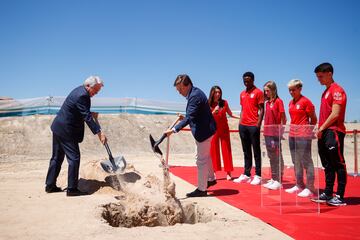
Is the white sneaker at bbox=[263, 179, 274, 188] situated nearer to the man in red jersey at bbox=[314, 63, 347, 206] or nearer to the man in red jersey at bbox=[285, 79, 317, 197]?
the man in red jersey at bbox=[285, 79, 317, 197]

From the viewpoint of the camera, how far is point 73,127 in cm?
522

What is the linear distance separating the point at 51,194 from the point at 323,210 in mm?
3808

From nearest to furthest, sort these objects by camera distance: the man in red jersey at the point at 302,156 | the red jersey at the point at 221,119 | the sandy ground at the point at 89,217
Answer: the sandy ground at the point at 89,217 → the man in red jersey at the point at 302,156 → the red jersey at the point at 221,119

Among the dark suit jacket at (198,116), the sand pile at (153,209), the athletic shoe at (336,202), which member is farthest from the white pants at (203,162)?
the athletic shoe at (336,202)

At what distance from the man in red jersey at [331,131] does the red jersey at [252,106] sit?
1.73m

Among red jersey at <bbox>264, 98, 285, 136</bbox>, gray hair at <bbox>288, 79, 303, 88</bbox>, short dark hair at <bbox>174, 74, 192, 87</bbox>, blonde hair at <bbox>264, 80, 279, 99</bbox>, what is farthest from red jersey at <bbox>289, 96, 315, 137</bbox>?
short dark hair at <bbox>174, 74, 192, 87</bbox>

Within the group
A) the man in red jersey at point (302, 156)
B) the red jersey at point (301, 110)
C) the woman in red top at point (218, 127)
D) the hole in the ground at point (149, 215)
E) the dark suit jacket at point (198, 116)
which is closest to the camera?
the hole in the ground at point (149, 215)

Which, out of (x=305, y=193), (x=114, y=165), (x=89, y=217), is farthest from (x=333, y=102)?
(x=114, y=165)

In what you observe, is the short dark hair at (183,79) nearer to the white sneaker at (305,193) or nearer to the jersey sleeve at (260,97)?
the jersey sleeve at (260,97)

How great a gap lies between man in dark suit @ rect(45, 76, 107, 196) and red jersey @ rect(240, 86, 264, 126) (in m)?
2.66

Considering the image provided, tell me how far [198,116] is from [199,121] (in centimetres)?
8

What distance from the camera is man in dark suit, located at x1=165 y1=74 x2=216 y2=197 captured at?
16.5 ft

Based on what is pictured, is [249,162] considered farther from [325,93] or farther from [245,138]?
[325,93]

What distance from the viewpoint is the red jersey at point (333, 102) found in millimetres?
4332
